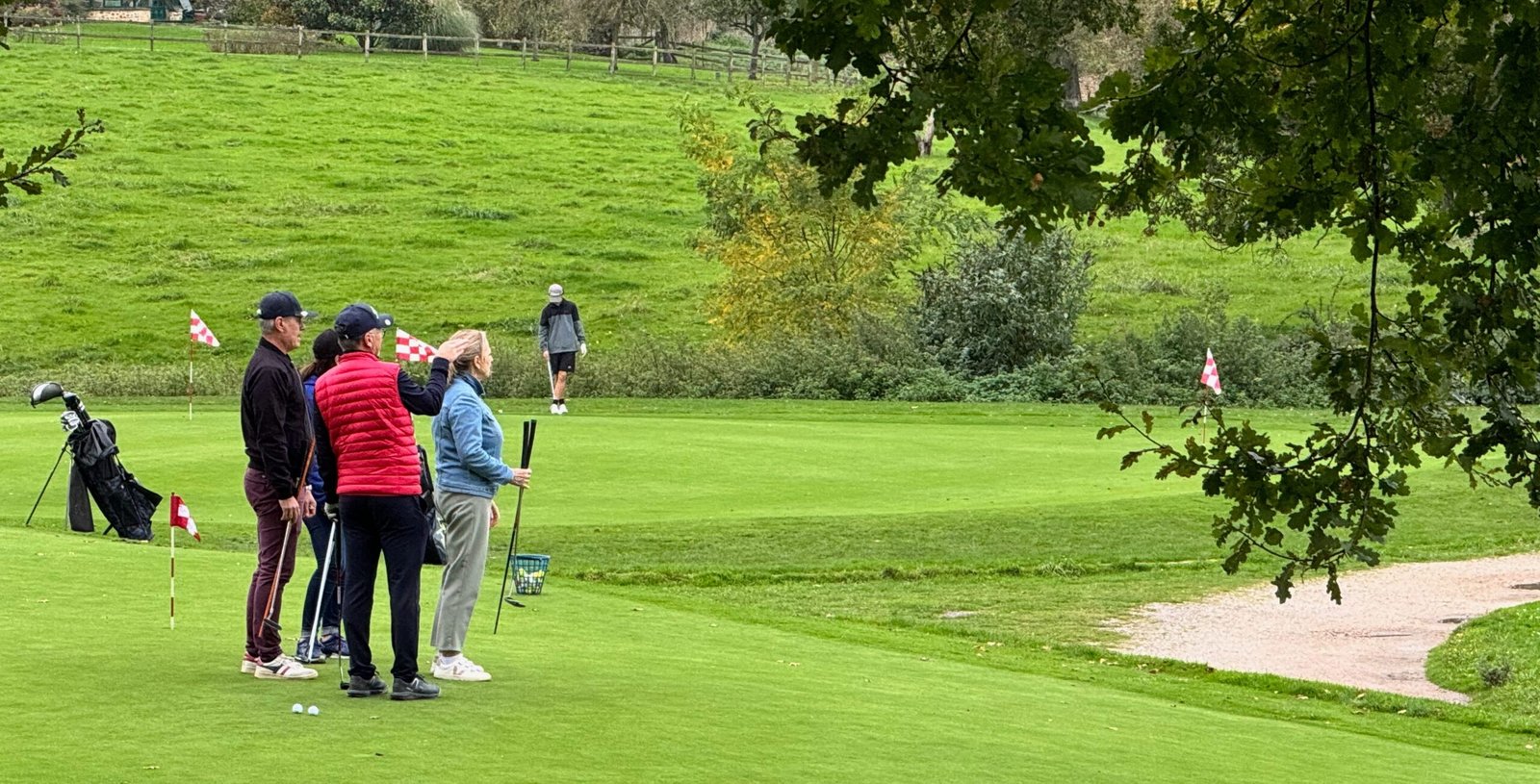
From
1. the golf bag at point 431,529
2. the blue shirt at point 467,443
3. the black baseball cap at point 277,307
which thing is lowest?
the golf bag at point 431,529

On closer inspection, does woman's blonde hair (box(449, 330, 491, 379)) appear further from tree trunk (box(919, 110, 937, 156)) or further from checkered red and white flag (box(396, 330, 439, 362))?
tree trunk (box(919, 110, 937, 156))

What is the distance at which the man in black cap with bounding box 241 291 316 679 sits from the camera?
9.41 m

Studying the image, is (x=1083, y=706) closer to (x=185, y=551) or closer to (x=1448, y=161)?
(x=1448, y=161)

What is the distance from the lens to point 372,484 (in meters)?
9.03

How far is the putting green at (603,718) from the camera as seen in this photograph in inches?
296

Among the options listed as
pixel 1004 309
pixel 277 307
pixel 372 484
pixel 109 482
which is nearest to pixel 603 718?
pixel 372 484

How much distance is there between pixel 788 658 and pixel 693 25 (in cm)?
8289

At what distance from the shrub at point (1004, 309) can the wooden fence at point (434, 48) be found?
33.9 m

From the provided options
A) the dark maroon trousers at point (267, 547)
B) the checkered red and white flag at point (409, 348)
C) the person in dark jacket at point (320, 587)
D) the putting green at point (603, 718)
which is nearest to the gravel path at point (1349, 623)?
the putting green at point (603, 718)

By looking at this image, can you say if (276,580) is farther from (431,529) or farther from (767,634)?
(767,634)

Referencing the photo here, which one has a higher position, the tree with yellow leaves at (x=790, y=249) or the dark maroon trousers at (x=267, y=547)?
the dark maroon trousers at (x=267, y=547)

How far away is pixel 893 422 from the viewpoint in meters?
27.6

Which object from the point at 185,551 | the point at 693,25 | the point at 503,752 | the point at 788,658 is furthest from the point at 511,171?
the point at 503,752

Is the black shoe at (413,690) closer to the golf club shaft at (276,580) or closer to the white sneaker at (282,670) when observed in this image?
the white sneaker at (282,670)
